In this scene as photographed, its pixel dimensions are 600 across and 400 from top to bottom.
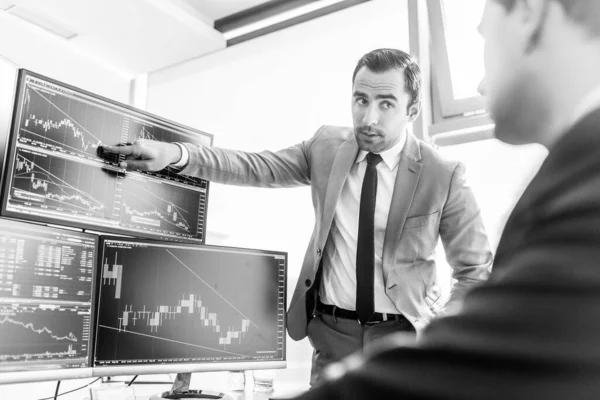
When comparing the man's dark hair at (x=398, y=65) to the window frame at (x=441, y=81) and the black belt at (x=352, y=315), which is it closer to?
the black belt at (x=352, y=315)

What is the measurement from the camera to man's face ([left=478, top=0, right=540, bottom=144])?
0.42 metres

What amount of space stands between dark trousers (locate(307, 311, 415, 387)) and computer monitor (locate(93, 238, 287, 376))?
144mm

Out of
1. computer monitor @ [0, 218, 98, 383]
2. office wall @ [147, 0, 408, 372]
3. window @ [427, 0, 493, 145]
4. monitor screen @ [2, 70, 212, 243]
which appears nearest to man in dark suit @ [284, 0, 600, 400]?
computer monitor @ [0, 218, 98, 383]

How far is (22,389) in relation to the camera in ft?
6.40

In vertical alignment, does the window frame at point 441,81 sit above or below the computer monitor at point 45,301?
above

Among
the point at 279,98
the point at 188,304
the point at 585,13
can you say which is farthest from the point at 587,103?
the point at 279,98

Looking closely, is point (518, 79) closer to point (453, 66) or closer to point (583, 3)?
point (583, 3)

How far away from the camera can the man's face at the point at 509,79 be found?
42 cm

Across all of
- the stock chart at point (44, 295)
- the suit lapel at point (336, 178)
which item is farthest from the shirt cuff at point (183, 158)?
the suit lapel at point (336, 178)

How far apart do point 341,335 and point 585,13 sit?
4.42ft

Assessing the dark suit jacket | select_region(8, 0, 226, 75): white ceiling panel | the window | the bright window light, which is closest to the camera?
the dark suit jacket

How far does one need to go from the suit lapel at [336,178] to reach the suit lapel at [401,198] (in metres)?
0.16

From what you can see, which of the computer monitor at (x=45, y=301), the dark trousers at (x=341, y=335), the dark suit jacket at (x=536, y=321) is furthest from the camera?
the dark trousers at (x=341, y=335)

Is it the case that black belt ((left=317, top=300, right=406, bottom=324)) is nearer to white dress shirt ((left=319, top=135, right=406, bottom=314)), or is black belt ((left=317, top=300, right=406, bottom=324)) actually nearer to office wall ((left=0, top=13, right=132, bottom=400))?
white dress shirt ((left=319, top=135, right=406, bottom=314))
